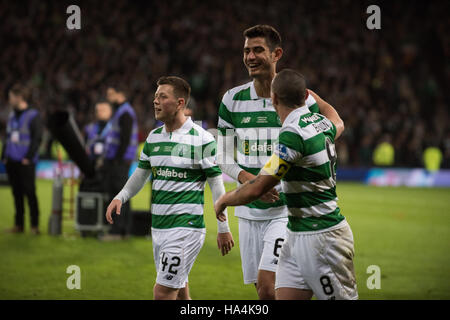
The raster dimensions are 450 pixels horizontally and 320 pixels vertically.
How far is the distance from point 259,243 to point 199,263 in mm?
3709

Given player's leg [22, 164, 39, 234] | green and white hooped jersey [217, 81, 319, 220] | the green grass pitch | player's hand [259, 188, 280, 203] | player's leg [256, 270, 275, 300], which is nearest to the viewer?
player's hand [259, 188, 280, 203]

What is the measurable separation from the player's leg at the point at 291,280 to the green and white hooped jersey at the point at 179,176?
3.59 feet

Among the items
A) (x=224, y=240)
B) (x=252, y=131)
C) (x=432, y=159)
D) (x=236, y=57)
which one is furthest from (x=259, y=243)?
(x=236, y=57)

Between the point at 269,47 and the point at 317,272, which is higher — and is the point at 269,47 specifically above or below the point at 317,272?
above

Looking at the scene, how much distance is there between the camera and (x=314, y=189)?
3.70 m

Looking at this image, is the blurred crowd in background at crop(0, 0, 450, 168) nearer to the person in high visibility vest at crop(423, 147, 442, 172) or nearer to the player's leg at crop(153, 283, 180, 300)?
the person in high visibility vest at crop(423, 147, 442, 172)

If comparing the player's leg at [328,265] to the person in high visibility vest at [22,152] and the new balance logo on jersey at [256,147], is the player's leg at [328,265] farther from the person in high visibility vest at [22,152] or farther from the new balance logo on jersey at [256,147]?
the person in high visibility vest at [22,152]

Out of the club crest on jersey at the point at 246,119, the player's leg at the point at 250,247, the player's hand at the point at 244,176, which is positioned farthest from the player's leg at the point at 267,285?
the club crest on jersey at the point at 246,119

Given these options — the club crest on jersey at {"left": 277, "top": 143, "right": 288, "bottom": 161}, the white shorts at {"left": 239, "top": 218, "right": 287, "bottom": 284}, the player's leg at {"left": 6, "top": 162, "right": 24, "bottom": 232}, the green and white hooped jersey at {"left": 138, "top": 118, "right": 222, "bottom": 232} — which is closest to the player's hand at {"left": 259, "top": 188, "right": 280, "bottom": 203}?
the white shorts at {"left": 239, "top": 218, "right": 287, "bottom": 284}

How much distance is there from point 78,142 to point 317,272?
5.88 m

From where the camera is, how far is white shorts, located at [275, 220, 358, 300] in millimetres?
3645
